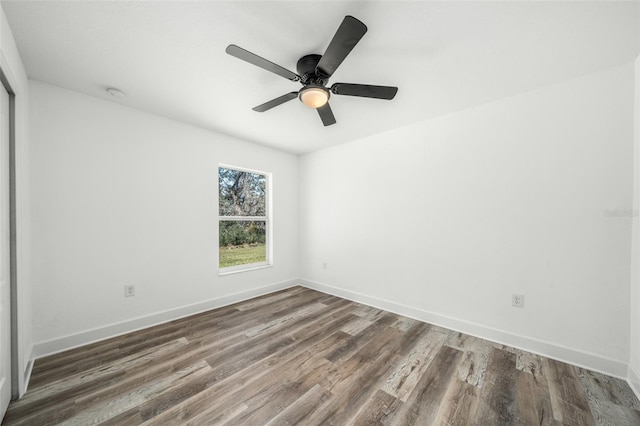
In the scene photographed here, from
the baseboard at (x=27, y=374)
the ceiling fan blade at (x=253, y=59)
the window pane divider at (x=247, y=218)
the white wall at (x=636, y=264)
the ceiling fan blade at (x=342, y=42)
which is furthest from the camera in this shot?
the window pane divider at (x=247, y=218)

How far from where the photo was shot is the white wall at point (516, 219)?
1.93 metres

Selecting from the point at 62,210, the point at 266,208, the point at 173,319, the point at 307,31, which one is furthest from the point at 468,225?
the point at 62,210

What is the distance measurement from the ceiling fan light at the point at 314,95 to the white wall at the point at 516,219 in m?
1.61

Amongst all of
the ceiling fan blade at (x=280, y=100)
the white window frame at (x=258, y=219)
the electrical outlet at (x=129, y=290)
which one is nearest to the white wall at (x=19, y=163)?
the electrical outlet at (x=129, y=290)

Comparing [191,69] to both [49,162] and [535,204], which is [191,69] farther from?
[535,204]

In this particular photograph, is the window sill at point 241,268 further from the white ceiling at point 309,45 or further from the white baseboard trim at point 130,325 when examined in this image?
the white ceiling at point 309,45

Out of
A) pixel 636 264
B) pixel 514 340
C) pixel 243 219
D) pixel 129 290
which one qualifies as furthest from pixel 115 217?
pixel 636 264

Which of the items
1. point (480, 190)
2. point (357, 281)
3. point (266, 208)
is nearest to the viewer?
point (480, 190)

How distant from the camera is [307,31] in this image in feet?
5.15

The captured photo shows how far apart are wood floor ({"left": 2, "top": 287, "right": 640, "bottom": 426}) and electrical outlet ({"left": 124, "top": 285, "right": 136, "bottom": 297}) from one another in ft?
1.31

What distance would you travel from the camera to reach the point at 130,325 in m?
2.55

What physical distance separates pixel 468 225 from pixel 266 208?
2931 millimetres

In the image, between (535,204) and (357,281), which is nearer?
(535,204)

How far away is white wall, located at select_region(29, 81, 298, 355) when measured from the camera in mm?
2166
